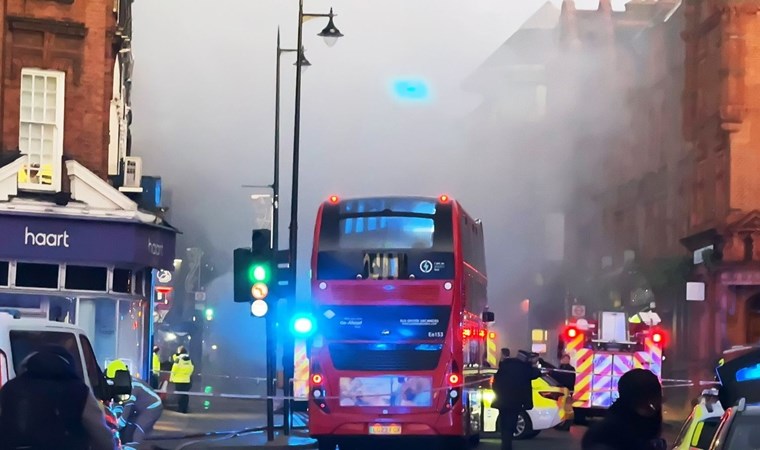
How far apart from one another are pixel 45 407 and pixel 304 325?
40.3 ft

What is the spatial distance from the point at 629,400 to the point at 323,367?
1373 centimetres

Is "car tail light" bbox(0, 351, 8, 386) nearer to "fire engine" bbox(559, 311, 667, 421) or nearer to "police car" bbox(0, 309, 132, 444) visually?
"police car" bbox(0, 309, 132, 444)

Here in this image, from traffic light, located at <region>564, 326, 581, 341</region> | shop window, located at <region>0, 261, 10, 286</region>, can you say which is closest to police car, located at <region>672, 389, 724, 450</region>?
shop window, located at <region>0, 261, 10, 286</region>

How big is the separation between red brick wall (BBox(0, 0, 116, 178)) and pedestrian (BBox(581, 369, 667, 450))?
20.8 meters

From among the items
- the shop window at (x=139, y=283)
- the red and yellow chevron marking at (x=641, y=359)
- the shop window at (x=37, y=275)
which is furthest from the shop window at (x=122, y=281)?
the red and yellow chevron marking at (x=641, y=359)

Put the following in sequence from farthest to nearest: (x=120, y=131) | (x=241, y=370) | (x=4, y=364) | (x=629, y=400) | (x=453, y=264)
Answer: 1. (x=241, y=370)
2. (x=120, y=131)
3. (x=453, y=264)
4. (x=4, y=364)
5. (x=629, y=400)

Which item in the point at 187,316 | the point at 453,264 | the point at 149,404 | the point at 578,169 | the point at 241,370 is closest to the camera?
the point at 149,404

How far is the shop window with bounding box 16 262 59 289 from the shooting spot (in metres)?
26.6

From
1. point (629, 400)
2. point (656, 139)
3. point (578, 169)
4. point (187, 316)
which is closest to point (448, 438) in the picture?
point (629, 400)

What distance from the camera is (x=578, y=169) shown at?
6094 cm

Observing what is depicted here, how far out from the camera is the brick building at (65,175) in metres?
25.8

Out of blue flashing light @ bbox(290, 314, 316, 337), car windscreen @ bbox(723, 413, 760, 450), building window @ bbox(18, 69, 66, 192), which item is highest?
building window @ bbox(18, 69, 66, 192)

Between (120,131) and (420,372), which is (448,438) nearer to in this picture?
(420,372)

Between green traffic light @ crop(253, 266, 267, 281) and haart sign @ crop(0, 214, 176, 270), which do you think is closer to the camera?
green traffic light @ crop(253, 266, 267, 281)
